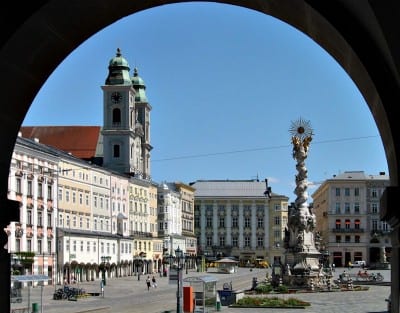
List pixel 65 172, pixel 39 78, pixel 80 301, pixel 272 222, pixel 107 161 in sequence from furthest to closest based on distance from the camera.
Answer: pixel 272 222 < pixel 107 161 < pixel 65 172 < pixel 80 301 < pixel 39 78

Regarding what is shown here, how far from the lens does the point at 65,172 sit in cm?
8738

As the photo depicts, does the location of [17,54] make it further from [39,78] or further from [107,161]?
[107,161]

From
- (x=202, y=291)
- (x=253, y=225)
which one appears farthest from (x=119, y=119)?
(x=202, y=291)

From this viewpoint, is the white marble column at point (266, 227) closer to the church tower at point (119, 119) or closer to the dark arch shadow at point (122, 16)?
the church tower at point (119, 119)

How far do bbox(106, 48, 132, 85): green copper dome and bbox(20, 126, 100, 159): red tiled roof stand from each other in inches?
414

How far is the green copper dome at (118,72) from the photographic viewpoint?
12294 cm

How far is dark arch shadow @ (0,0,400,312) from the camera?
7.00 m

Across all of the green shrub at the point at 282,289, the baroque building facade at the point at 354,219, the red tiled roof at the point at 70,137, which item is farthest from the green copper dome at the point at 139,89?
the green shrub at the point at 282,289

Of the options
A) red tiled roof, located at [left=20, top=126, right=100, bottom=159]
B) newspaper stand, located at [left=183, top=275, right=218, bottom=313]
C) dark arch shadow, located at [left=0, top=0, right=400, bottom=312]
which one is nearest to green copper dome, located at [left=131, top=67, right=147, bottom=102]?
red tiled roof, located at [left=20, top=126, right=100, bottom=159]

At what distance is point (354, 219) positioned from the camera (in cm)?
15338

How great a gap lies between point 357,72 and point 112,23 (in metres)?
2.61

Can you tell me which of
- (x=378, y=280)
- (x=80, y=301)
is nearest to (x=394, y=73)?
(x=80, y=301)

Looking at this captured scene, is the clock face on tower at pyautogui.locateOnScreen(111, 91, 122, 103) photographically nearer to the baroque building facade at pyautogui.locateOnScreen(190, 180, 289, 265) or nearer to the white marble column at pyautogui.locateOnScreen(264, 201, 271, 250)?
the baroque building facade at pyautogui.locateOnScreen(190, 180, 289, 265)

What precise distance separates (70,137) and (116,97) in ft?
37.1
